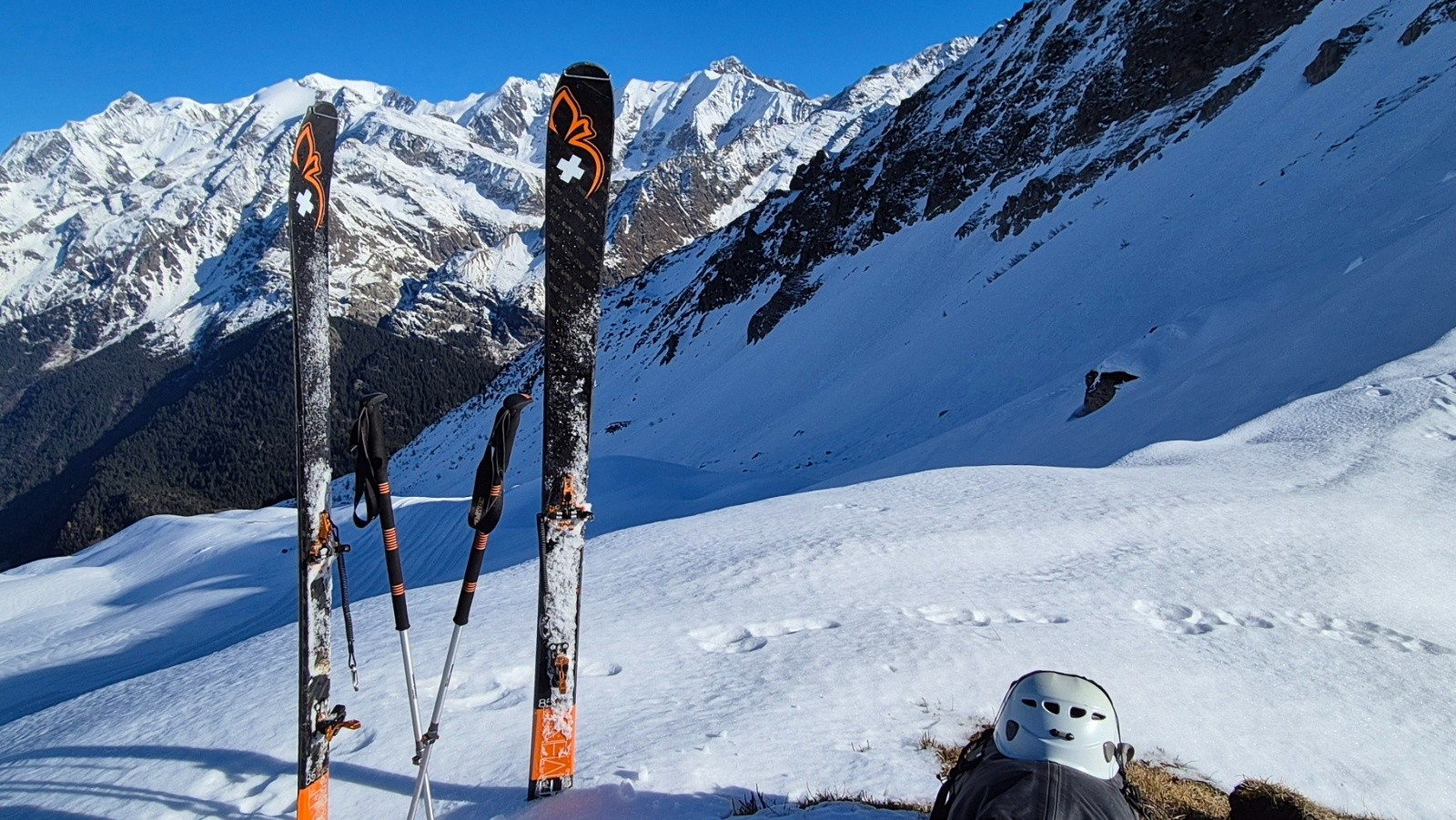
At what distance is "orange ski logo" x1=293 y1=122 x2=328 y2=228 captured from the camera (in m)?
4.84

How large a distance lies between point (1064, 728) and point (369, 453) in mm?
3503

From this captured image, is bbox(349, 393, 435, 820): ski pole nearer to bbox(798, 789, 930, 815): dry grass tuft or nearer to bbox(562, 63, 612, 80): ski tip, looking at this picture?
bbox(798, 789, 930, 815): dry grass tuft

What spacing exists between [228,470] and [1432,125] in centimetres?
19533

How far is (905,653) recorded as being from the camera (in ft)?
17.6

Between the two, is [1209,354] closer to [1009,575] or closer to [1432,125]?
[1009,575]

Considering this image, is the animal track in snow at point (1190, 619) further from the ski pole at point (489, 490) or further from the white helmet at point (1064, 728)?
the ski pole at point (489, 490)

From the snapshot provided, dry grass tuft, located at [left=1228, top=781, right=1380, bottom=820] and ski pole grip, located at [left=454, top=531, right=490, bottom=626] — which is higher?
ski pole grip, located at [left=454, top=531, right=490, bottom=626]

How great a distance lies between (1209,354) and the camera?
15.1m

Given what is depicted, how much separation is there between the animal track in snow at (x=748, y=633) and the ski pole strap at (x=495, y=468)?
240 centimetres

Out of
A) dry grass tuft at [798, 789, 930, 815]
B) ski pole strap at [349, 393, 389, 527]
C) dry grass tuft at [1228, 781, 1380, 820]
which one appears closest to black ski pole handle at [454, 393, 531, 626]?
ski pole strap at [349, 393, 389, 527]

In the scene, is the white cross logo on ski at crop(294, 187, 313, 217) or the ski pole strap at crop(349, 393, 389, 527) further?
the white cross logo on ski at crop(294, 187, 313, 217)

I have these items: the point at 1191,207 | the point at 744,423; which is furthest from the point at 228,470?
the point at 1191,207

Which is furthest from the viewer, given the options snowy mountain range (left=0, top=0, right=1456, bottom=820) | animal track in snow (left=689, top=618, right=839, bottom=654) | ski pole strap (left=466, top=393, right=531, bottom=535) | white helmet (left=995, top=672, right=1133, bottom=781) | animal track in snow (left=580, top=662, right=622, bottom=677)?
animal track in snow (left=689, top=618, right=839, bottom=654)

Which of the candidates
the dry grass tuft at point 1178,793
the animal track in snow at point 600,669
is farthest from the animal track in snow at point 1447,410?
the animal track in snow at point 600,669
